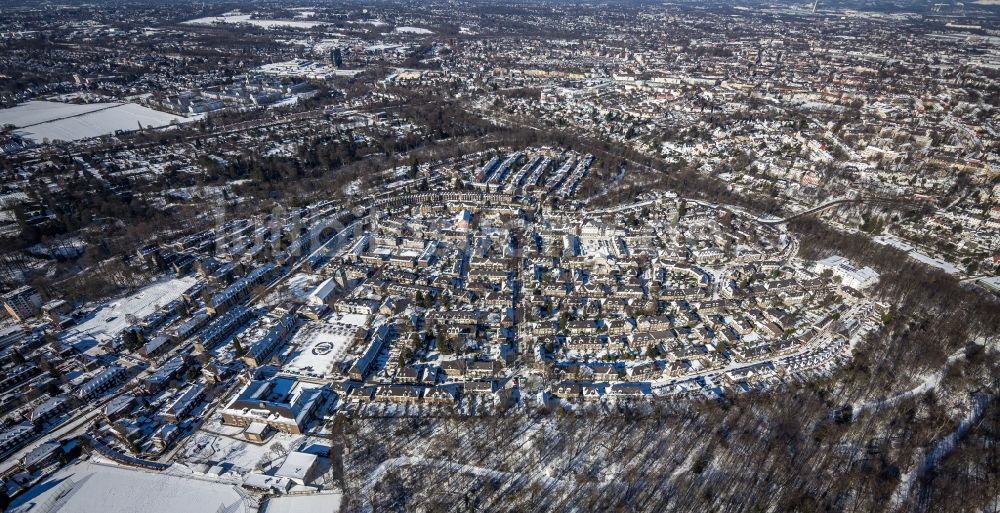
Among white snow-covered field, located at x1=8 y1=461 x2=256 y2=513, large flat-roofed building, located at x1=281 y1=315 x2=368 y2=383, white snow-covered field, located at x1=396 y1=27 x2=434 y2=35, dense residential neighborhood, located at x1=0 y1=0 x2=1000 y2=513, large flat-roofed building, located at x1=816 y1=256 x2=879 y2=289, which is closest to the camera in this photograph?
white snow-covered field, located at x1=8 y1=461 x2=256 y2=513

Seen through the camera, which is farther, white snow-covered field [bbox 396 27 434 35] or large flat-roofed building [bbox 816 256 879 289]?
white snow-covered field [bbox 396 27 434 35]

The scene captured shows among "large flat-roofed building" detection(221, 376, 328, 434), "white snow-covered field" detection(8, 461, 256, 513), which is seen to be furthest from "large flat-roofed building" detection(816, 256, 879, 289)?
"white snow-covered field" detection(8, 461, 256, 513)

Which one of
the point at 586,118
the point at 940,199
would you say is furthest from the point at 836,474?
the point at 586,118

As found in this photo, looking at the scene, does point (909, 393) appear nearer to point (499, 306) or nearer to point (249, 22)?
point (499, 306)

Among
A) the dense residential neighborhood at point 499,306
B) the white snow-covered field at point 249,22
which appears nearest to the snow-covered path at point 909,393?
the dense residential neighborhood at point 499,306

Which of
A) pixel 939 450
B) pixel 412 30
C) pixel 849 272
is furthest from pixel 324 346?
pixel 412 30

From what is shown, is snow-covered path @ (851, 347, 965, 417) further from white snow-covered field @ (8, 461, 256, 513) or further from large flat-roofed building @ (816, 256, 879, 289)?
white snow-covered field @ (8, 461, 256, 513)

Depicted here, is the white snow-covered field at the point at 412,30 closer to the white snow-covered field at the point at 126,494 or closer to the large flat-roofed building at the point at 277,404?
the large flat-roofed building at the point at 277,404
